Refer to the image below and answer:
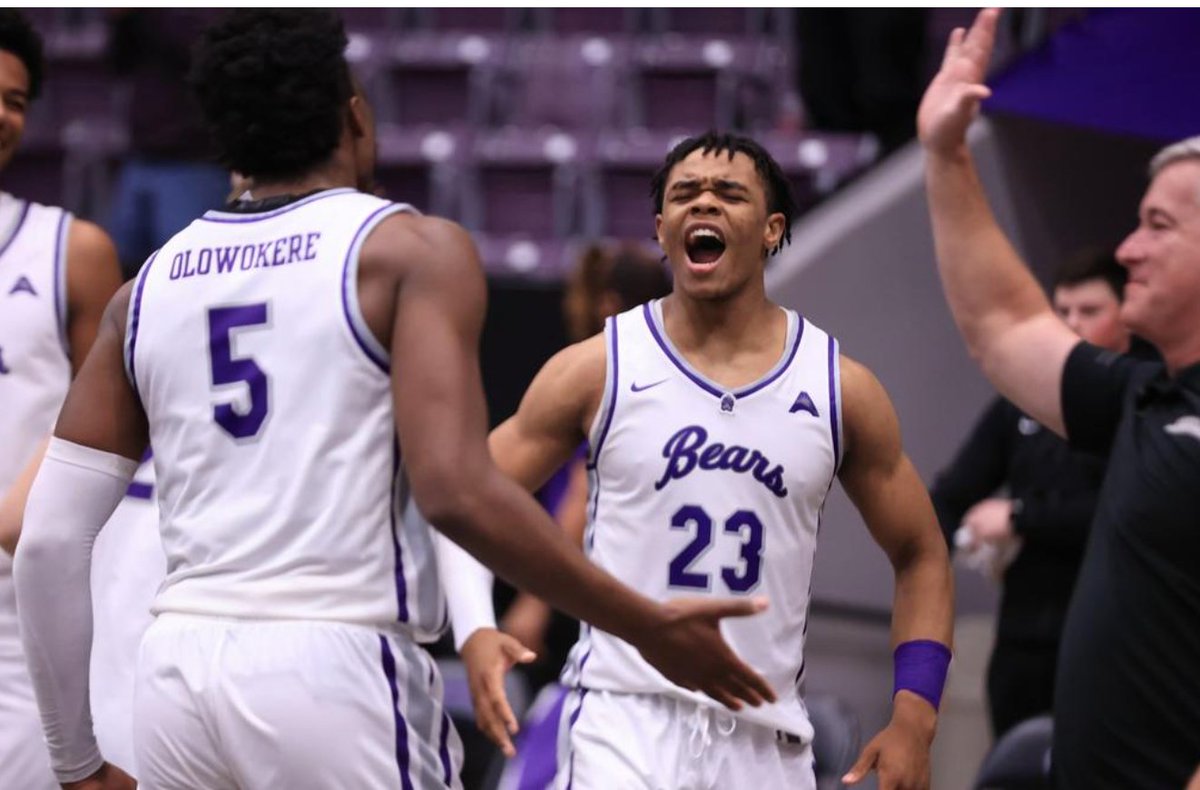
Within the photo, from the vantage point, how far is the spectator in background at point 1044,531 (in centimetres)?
572

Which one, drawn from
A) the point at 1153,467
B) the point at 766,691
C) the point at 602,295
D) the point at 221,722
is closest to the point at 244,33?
the point at 221,722

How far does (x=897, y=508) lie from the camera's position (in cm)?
390

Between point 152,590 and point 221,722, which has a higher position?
point 221,722

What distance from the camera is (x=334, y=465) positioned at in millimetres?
2994

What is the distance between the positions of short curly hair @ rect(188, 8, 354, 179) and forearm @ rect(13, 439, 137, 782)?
0.56 meters

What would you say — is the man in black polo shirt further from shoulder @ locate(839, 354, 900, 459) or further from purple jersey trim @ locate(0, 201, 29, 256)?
purple jersey trim @ locate(0, 201, 29, 256)

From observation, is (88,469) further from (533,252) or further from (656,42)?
(656,42)

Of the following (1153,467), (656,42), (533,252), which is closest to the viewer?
(1153,467)

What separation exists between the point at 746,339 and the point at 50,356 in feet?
5.04

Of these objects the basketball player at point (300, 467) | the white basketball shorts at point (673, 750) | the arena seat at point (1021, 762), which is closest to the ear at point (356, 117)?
the basketball player at point (300, 467)

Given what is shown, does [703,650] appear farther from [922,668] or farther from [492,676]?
[922,668]

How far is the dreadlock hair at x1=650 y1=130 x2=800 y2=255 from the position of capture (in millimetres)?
4023

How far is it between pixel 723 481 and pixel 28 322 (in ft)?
5.21

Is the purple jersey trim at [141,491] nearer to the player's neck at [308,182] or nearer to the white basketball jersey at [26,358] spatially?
the white basketball jersey at [26,358]
